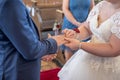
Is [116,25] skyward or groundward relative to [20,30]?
groundward

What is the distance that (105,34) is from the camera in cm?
152

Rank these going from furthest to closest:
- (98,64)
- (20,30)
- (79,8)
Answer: (79,8) < (98,64) < (20,30)

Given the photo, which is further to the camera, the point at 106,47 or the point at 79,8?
the point at 79,8

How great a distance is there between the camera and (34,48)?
46.8 inches

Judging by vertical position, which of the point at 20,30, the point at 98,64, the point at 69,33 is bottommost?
the point at 98,64

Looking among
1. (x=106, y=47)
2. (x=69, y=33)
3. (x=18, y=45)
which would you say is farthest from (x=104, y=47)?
(x=18, y=45)

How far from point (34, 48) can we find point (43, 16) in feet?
10.2

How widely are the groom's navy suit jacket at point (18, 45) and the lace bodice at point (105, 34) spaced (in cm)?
41

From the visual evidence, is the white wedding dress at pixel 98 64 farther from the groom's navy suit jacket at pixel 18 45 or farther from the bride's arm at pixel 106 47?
the groom's navy suit jacket at pixel 18 45

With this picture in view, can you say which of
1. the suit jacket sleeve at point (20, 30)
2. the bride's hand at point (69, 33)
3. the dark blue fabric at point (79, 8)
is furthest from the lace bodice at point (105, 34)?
the dark blue fabric at point (79, 8)

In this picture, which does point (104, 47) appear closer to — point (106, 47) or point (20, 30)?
point (106, 47)

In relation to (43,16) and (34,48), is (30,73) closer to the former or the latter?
(34,48)

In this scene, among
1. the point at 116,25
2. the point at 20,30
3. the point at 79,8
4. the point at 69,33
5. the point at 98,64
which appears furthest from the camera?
the point at 79,8

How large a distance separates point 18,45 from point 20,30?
0.29 ft
